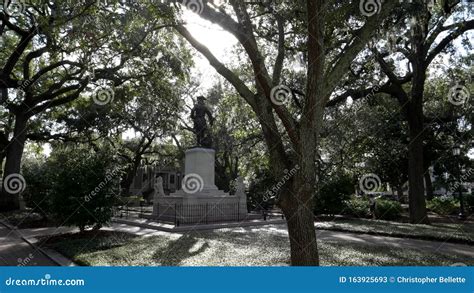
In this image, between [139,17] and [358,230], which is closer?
[139,17]

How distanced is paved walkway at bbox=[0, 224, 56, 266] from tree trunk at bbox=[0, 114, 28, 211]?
1215cm

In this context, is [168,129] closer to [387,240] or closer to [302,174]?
[387,240]

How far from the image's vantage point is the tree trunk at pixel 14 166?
2452cm

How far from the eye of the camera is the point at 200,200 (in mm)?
17969

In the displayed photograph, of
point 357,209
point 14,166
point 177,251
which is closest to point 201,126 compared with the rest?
point 177,251

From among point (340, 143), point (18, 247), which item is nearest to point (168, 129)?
point (340, 143)

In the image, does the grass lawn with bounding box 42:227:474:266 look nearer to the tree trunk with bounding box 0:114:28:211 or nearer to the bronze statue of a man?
the bronze statue of a man

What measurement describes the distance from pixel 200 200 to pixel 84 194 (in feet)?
21.6

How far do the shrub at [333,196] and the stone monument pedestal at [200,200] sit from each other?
5207mm

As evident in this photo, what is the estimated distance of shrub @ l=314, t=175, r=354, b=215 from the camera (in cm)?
2188

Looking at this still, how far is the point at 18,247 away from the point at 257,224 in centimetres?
1061

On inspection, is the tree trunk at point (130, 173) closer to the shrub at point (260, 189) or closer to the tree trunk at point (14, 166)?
the shrub at point (260, 189)

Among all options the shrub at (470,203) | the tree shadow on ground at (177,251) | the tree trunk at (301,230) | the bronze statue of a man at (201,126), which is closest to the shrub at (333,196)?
the bronze statue of a man at (201,126)

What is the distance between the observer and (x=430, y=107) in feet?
94.8
